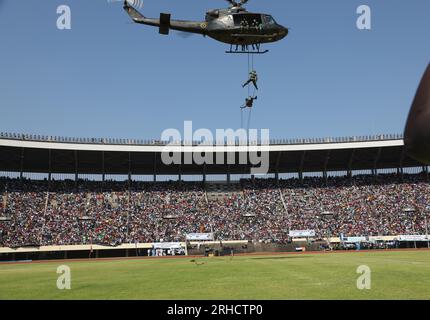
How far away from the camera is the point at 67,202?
7362 centimetres

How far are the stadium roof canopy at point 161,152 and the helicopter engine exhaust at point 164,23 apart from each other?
49.3 metres

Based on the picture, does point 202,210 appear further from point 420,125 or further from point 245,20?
point 420,125

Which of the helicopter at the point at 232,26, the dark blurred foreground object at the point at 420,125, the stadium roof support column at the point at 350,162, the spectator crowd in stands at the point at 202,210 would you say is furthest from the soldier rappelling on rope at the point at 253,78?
the stadium roof support column at the point at 350,162

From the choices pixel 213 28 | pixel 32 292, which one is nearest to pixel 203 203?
pixel 213 28

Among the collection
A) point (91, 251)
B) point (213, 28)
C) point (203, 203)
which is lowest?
point (91, 251)

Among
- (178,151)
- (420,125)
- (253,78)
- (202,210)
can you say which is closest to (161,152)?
(178,151)

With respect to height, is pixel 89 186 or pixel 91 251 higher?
pixel 89 186

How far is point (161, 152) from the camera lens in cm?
7675

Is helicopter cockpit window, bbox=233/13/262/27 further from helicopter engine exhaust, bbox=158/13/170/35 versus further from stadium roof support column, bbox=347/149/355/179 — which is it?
stadium roof support column, bbox=347/149/355/179

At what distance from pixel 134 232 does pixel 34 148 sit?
67.2 ft

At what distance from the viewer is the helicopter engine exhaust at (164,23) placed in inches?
1032

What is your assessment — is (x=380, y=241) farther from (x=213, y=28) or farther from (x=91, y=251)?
(x=213, y=28)

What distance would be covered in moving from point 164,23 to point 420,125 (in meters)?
25.7

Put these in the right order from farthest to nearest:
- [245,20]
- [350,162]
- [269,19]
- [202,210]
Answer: [350,162]
[202,210]
[269,19]
[245,20]
